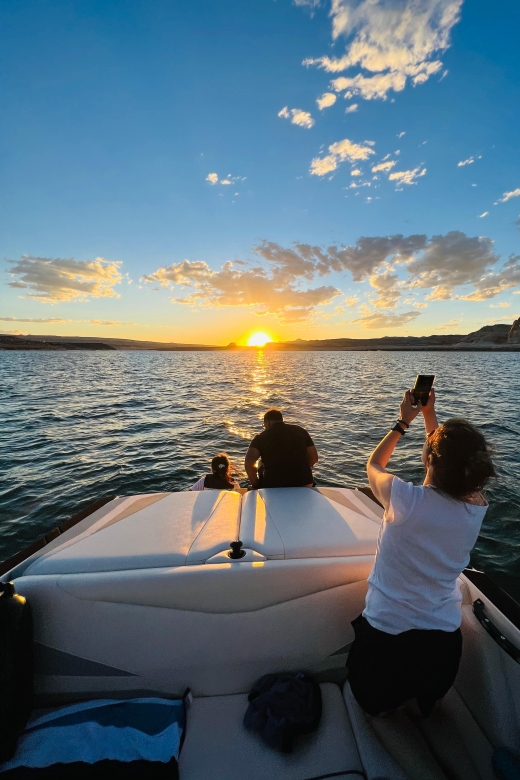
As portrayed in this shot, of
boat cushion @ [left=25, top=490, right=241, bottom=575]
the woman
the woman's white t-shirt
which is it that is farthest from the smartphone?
boat cushion @ [left=25, top=490, right=241, bottom=575]

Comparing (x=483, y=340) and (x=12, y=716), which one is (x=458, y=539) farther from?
(x=483, y=340)

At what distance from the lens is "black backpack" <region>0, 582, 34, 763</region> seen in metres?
2.31

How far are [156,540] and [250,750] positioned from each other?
173cm

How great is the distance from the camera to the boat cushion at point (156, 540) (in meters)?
2.99

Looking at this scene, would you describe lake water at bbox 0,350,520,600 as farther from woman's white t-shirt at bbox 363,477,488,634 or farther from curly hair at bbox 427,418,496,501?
curly hair at bbox 427,418,496,501

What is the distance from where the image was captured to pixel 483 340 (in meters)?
168

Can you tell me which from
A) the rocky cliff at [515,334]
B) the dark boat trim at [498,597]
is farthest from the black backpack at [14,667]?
the rocky cliff at [515,334]

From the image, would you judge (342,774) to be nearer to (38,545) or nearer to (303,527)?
(303,527)

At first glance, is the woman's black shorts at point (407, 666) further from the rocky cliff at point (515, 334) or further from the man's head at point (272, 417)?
the rocky cliff at point (515, 334)

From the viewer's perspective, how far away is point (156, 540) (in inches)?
132

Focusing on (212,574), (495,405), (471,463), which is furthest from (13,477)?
(495,405)

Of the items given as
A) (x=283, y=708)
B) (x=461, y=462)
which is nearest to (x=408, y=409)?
(x=461, y=462)

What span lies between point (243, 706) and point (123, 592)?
140 cm

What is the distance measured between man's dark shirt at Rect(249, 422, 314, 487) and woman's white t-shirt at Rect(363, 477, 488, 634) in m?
2.89
